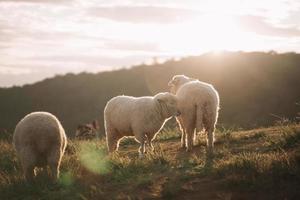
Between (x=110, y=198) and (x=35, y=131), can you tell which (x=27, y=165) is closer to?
(x=35, y=131)

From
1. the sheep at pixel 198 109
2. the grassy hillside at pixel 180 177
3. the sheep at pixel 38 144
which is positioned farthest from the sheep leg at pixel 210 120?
the sheep at pixel 38 144

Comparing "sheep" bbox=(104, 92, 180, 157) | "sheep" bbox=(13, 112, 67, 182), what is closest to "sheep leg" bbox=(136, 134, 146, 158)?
"sheep" bbox=(104, 92, 180, 157)

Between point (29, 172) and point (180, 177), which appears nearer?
point (180, 177)

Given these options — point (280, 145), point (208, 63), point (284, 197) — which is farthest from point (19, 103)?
point (284, 197)

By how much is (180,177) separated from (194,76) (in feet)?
80.4

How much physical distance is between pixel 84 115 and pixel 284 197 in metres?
30.4

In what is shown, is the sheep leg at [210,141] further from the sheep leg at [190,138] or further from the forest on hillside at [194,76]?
the forest on hillside at [194,76]

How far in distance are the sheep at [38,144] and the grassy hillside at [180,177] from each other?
0.28 metres

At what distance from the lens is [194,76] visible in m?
33.6

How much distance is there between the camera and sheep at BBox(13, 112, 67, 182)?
33.0 ft

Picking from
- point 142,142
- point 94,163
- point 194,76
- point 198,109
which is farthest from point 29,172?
point 194,76

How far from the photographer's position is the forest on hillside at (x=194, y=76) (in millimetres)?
28438

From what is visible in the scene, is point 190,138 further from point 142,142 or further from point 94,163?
point 94,163

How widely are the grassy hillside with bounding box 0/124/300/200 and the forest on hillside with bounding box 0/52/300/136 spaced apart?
36.6 feet
